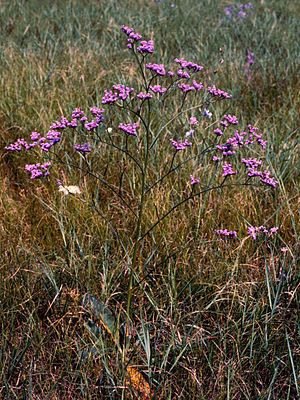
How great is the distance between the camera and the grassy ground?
172 centimetres

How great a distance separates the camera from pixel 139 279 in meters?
2.04

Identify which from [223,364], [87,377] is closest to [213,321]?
[223,364]

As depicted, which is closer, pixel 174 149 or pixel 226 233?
pixel 226 233

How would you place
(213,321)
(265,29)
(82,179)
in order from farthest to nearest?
1. (265,29)
2. (82,179)
3. (213,321)

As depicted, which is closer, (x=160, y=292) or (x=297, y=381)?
(x=297, y=381)

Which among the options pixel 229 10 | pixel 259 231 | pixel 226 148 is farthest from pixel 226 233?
pixel 229 10

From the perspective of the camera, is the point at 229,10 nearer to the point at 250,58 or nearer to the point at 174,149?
the point at 250,58

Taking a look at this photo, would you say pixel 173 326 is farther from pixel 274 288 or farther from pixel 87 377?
pixel 274 288

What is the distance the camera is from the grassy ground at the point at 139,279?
172 cm

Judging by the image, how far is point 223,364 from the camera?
1.77 m

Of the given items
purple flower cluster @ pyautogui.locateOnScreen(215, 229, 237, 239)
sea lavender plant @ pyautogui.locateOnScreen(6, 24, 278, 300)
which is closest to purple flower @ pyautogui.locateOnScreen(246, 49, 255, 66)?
sea lavender plant @ pyautogui.locateOnScreen(6, 24, 278, 300)

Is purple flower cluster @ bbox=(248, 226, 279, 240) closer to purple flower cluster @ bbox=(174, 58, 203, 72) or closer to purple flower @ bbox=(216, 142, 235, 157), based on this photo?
purple flower @ bbox=(216, 142, 235, 157)

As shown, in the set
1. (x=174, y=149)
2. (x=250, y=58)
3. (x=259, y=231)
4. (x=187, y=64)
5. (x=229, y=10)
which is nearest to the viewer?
(x=187, y=64)

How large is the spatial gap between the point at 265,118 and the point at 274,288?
1719 mm
